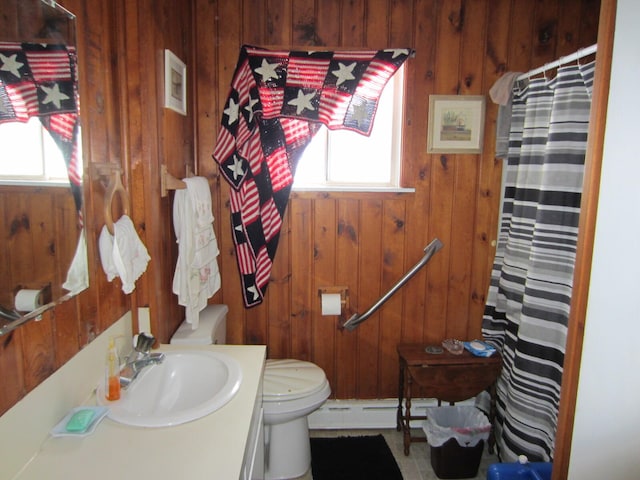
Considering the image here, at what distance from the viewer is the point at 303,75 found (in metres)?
2.37

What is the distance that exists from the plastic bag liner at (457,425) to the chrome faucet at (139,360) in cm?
146

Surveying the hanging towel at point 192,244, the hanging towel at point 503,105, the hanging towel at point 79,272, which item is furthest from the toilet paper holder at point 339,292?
the hanging towel at point 79,272

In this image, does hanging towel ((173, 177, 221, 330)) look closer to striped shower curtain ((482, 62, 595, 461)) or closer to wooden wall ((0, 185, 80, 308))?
wooden wall ((0, 185, 80, 308))

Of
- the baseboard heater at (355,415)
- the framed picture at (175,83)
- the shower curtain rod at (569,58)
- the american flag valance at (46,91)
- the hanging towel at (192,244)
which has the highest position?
the shower curtain rod at (569,58)

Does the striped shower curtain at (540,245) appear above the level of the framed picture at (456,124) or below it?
below

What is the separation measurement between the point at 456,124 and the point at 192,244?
157cm

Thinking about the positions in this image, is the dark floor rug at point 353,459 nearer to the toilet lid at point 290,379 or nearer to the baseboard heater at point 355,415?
the baseboard heater at point 355,415

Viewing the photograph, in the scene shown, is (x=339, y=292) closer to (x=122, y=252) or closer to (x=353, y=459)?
(x=353, y=459)

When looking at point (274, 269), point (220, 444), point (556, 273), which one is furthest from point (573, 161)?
point (220, 444)

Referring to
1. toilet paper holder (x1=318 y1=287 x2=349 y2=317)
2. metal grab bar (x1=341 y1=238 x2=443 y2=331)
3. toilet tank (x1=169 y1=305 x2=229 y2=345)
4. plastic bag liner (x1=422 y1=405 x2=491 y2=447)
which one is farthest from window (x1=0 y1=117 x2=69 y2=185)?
plastic bag liner (x1=422 y1=405 x2=491 y2=447)

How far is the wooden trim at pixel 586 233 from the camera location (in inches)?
43.0

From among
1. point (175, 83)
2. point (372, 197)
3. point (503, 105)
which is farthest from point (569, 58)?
point (175, 83)

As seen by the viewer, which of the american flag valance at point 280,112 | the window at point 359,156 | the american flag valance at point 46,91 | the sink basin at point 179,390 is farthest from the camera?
the window at point 359,156

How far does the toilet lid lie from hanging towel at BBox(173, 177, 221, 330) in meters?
0.47
